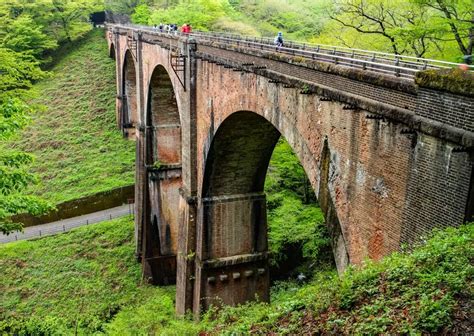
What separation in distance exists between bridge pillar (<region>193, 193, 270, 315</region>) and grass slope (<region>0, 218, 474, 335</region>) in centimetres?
105

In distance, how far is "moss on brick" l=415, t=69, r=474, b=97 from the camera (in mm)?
6039

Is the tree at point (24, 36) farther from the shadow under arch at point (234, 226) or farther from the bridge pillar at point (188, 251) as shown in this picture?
the shadow under arch at point (234, 226)

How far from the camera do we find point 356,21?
74.8 feet

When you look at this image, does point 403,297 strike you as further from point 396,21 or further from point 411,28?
point 396,21

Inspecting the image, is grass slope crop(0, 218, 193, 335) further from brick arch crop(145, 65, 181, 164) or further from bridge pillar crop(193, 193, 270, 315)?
brick arch crop(145, 65, 181, 164)

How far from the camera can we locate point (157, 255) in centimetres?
2436

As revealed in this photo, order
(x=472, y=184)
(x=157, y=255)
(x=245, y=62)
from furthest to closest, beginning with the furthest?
(x=157, y=255) < (x=245, y=62) < (x=472, y=184)

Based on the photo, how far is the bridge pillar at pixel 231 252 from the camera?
17.5 m

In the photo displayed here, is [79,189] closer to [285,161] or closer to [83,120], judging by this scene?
[83,120]

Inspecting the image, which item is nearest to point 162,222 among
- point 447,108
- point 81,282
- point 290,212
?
point 81,282

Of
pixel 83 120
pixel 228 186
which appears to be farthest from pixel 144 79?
pixel 83 120

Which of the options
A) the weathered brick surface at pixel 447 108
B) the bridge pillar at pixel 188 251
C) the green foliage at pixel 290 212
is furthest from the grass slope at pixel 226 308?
the green foliage at pixel 290 212

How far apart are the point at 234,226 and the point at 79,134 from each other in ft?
79.1

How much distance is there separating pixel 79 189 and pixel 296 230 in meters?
15.6
